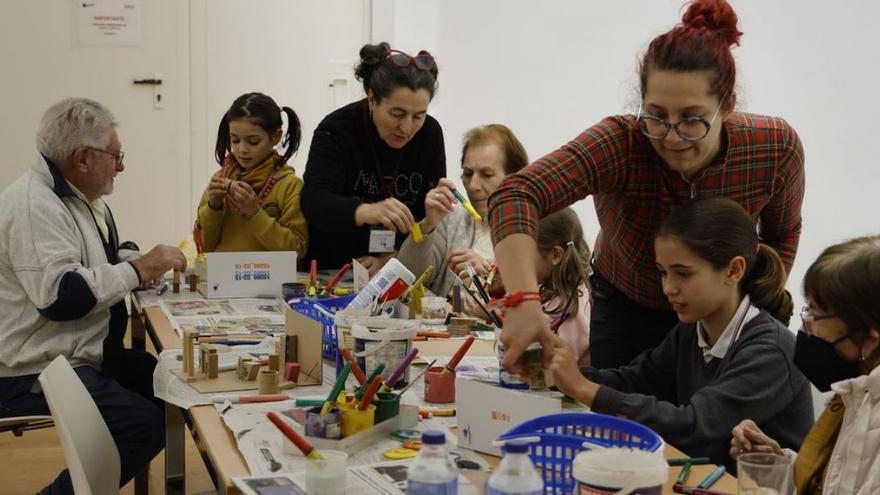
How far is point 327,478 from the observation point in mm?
1495

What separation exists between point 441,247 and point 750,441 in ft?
5.80

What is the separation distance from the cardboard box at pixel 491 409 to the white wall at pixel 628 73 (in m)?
0.82

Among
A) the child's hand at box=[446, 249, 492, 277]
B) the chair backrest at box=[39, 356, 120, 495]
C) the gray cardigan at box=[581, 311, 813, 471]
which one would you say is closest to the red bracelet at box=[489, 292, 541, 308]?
the gray cardigan at box=[581, 311, 813, 471]

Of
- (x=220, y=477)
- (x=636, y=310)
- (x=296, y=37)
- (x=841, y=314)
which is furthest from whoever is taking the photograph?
(x=296, y=37)

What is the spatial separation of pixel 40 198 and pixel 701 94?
1.88 m

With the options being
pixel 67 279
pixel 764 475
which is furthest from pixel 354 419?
pixel 67 279

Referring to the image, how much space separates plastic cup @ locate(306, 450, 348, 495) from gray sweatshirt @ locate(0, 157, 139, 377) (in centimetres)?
154

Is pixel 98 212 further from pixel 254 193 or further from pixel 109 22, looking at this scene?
pixel 109 22

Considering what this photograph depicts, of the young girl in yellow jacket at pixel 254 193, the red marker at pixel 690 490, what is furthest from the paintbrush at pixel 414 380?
the young girl in yellow jacket at pixel 254 193

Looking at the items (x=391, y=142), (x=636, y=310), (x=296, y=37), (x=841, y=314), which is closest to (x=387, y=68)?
(x=391, y=142)

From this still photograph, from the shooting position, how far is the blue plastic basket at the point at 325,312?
2336mm

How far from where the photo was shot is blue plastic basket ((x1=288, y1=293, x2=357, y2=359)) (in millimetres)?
2336

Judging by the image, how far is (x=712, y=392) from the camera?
6.44ft

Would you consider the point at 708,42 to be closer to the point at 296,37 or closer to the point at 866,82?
the point at 866,82
